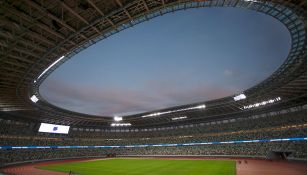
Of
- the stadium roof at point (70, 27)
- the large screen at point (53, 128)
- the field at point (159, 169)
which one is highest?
the stadium roof at point (70, 27)

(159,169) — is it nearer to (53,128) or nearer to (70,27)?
(70,27)

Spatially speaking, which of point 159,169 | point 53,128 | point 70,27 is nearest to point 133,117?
point 53,128

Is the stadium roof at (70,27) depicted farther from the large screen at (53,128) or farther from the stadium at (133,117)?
the large screen at (53,128)

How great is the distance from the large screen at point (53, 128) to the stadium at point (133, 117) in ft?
1.11

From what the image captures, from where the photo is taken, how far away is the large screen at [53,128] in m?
69.5

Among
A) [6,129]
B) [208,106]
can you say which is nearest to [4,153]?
[6,129]

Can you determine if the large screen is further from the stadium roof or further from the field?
the stadium roof

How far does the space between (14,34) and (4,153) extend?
4861 centimetres

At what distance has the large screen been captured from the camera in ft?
228

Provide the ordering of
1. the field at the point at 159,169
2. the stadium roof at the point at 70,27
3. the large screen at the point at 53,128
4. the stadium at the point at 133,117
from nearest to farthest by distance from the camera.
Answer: the stadium roof at the point at 70,27
the stadium at the point at 133,117
the field at the point at 159,169
the large screen at the point at 53,128

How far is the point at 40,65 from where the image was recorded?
93.6 ft

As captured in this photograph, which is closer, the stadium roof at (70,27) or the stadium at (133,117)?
the stadium roof at (70,27)

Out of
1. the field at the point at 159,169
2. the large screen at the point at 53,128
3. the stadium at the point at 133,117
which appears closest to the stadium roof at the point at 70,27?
the stadium at the point at 133,117

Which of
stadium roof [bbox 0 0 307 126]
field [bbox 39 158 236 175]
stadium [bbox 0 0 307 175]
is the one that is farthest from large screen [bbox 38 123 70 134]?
stadium roof [bbox 0 0 307 126]
